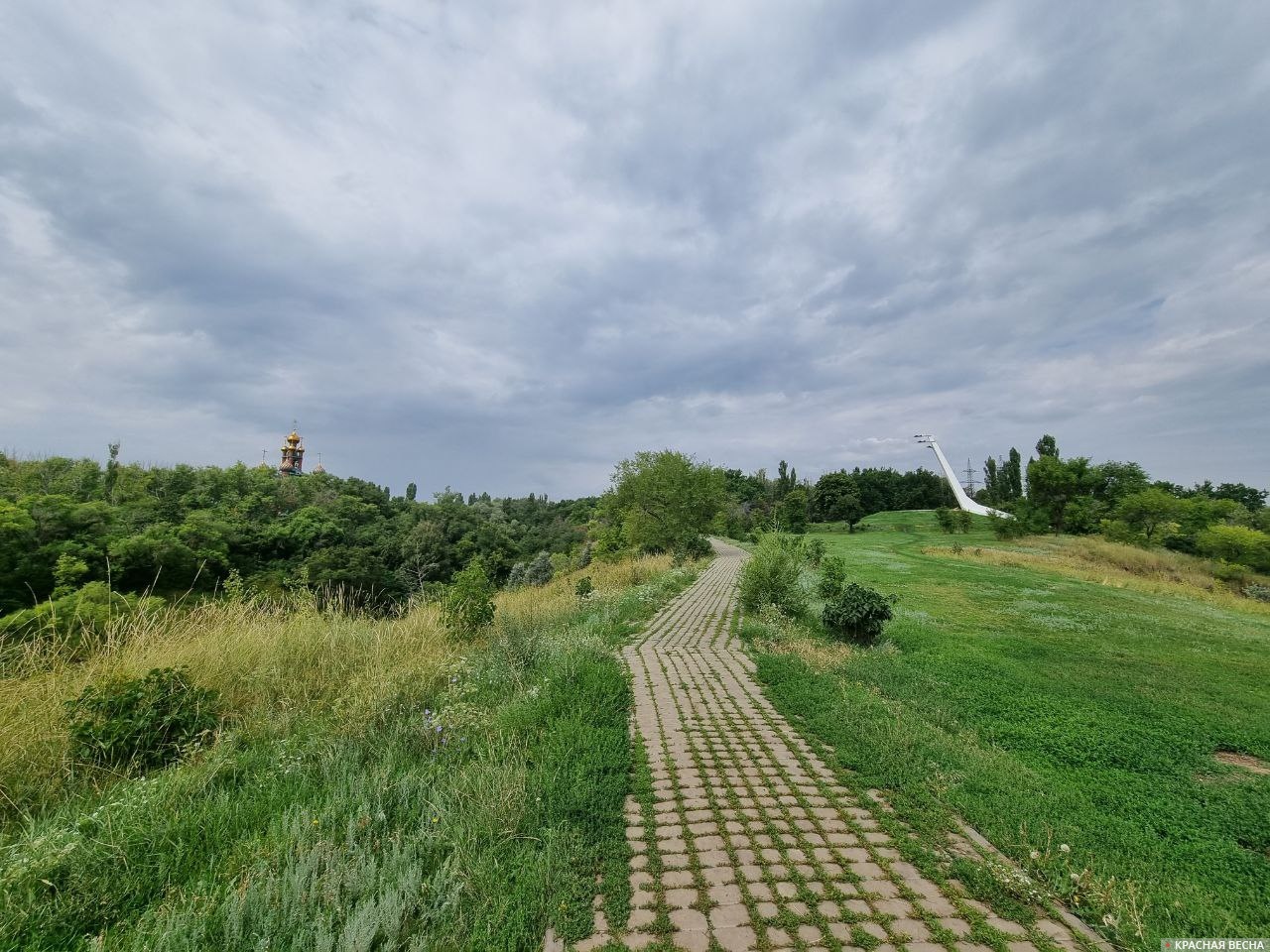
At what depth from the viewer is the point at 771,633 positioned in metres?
8.85

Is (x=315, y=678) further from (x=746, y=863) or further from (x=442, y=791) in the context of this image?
(x=746, y=863)

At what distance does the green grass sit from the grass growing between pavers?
2443 millimetres

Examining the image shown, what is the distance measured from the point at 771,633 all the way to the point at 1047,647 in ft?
15.4

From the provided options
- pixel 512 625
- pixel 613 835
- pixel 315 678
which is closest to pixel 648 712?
pixel 613 835

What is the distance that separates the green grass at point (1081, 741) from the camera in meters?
2.89

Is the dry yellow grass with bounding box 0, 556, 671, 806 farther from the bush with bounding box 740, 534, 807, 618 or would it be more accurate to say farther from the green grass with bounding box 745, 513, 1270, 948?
the bush with bounding box 740, 534, 807, 618

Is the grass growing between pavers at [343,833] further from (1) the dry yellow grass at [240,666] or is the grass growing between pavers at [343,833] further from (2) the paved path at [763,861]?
(2) the paved path at [763,861]

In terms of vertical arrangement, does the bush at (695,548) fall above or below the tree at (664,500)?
below

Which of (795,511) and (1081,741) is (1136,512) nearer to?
(795,511)

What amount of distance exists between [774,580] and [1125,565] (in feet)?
76.1

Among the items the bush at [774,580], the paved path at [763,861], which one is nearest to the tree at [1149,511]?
the bush at [774,580]

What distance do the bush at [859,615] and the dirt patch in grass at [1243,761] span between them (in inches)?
156

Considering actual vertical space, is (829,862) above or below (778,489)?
below

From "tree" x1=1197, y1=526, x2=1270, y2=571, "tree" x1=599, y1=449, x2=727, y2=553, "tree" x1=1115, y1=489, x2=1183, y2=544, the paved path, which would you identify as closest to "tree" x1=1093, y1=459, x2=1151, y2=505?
"tree" x1=1115, y1=489, x2=1183, y2=544
